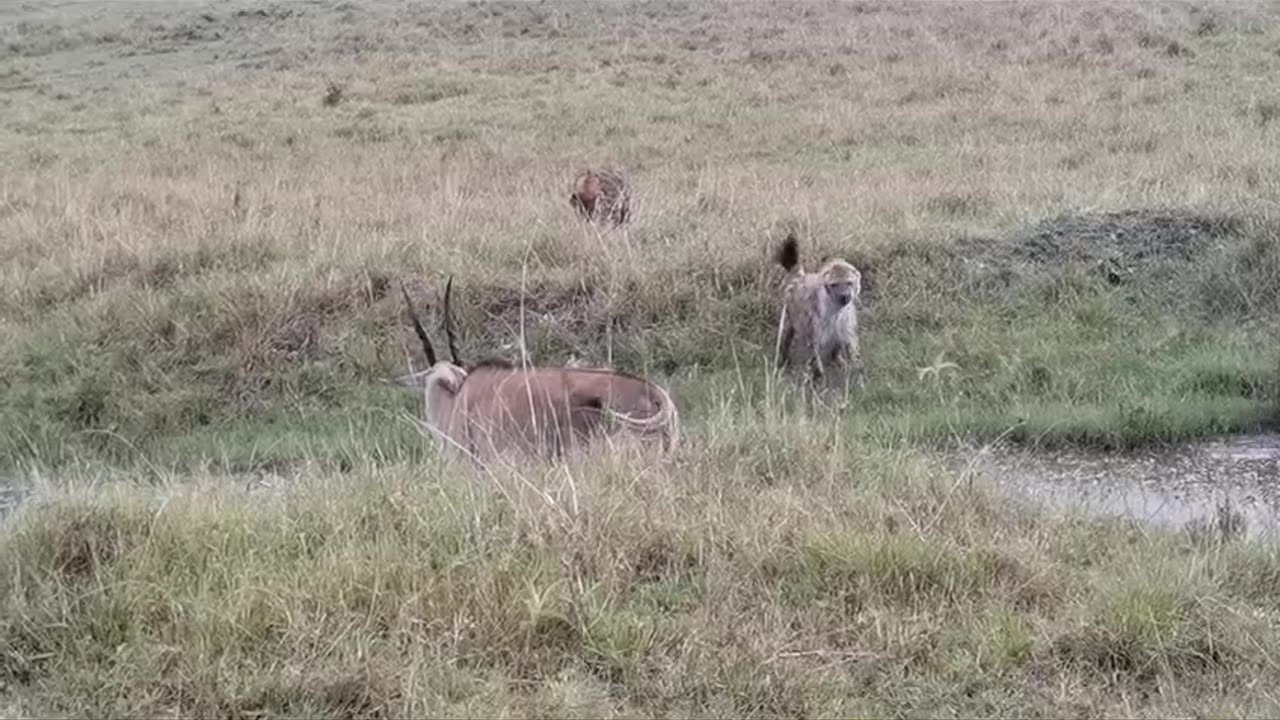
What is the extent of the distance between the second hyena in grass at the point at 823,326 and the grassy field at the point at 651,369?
37 cm

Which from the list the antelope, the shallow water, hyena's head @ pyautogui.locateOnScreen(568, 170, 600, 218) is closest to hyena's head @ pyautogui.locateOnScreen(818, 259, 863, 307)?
the shallow water

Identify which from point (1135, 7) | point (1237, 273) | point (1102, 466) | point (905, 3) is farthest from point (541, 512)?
point (905, 3)

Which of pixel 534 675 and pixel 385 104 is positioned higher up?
pixel 534 675

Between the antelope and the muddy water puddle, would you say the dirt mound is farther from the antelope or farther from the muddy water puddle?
the antelope

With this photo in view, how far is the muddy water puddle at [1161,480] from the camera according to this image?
605cm

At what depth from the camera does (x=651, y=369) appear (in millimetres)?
9656

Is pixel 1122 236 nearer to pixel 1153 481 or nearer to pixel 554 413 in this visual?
pixel 1153 481

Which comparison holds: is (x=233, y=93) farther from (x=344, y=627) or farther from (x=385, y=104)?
(x=344, y=627)

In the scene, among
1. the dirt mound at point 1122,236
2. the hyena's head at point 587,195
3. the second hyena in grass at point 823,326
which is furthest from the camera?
the hyena's head at point 587,195

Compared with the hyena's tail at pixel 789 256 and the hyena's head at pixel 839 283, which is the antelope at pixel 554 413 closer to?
the hyena's head at pixel 839 283

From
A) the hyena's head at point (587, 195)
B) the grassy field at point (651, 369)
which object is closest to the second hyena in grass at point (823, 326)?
the grassy field at point (651, 369)

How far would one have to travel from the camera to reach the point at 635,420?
19.8ft

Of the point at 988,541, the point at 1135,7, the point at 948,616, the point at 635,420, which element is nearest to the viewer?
the point at 948,616

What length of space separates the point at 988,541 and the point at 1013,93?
15.4 meters
